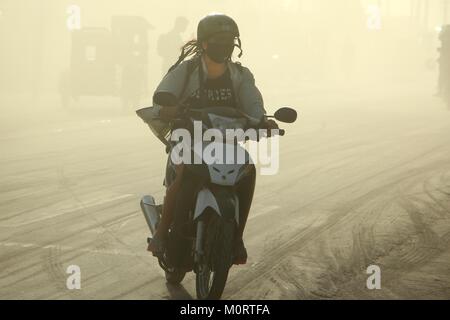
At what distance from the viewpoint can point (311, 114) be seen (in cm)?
2578

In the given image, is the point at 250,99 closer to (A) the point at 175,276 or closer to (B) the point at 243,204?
(B) the point at 243,204

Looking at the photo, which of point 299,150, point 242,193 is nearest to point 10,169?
point 299,150

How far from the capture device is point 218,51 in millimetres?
6852

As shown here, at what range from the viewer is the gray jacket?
22.5ft

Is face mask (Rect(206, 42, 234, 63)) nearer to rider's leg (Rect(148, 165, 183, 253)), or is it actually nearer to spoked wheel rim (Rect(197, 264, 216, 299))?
rider's leg (Rect(148, 165, 183, 253))

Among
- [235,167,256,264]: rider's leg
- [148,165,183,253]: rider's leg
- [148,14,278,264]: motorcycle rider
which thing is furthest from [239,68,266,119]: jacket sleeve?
[148,165,183,253]: rider's leg

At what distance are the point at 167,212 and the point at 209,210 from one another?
49 cm

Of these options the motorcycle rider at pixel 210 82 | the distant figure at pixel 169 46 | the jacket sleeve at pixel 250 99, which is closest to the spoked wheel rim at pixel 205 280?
the motorcycle rider at pixel 210 82

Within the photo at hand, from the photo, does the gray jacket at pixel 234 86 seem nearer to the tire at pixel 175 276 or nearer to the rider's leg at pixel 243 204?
the rider's leg at pixel 243 204

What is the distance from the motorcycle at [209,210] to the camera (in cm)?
621

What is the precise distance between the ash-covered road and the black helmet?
1884mm

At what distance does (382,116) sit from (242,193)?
19637 millimetres
